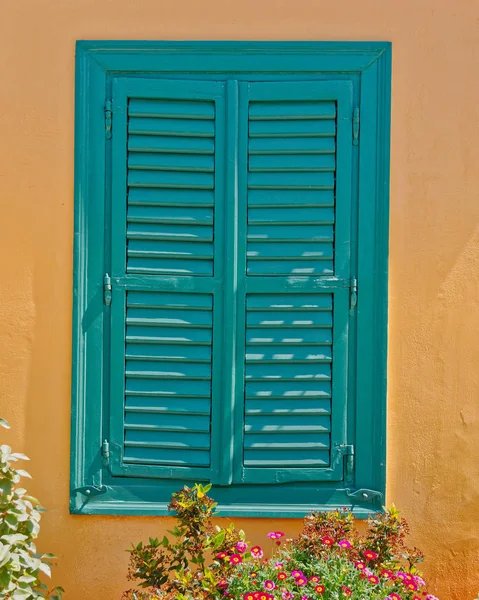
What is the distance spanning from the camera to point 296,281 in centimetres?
291

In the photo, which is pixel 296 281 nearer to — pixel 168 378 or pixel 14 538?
pixel 168 378

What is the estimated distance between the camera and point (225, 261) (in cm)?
291

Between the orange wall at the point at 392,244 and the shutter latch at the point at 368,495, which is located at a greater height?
the orange wall at the point at 392,244

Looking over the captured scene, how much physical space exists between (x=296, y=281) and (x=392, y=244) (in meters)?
0.43

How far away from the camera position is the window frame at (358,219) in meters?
2.89

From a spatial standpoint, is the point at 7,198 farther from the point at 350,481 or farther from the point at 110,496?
the point at 350,481

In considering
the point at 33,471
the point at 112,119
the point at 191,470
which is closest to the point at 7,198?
the point at 112,119

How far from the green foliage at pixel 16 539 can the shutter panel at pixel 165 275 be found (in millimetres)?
410

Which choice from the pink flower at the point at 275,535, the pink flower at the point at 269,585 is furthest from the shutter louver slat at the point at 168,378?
the pink flower at the point at 269,585

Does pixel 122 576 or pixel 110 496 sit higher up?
pixel 110 496

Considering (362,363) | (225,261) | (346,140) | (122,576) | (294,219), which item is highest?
(346,140)

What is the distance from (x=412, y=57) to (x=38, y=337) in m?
1.92

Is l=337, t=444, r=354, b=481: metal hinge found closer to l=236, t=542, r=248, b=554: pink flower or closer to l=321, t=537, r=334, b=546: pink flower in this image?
l=321, t=537, r=334, b=546: pink flower

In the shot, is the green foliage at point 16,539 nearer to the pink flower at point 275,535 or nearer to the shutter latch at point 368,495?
the pink flower at point 275,535
